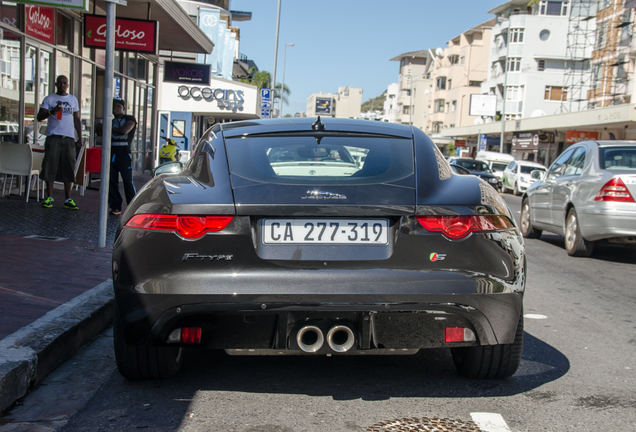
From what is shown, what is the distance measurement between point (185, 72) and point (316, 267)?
67.3 feet

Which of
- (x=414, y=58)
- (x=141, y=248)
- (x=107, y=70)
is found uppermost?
(x=414, y=58)

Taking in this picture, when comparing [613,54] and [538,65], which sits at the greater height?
[538,65]

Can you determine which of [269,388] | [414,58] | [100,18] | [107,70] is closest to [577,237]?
[107,70]

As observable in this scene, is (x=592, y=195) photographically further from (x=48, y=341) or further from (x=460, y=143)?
(x=460, y=143)

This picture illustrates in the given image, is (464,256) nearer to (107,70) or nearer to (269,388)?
(269,388)

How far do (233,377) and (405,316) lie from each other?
1.15 m

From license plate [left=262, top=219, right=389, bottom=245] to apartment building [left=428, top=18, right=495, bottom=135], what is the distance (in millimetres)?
78325

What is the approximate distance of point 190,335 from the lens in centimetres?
334

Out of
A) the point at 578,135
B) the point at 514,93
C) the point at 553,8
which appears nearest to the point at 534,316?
the point at 578,135

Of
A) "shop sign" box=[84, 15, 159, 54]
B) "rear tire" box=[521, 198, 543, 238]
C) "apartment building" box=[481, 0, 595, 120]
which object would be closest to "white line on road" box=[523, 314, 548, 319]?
"rear tire" box=[521, 198, 543, 238]

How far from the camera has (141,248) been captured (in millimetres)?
3301

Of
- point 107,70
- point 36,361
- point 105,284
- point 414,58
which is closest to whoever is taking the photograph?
point 36,361

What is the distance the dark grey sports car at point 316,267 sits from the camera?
3195 millimetres

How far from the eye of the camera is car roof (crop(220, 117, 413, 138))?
157 inches
